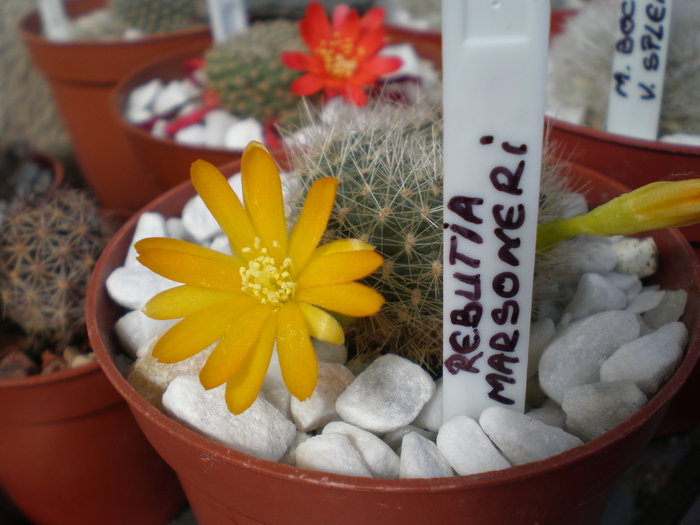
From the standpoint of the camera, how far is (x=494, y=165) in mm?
422

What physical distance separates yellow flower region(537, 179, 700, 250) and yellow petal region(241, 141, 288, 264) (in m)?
0.27

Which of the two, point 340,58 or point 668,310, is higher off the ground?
point 340,58

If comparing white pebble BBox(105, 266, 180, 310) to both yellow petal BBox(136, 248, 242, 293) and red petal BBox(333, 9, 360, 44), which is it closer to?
yellow petal BBox(136, 248, 242, 293)

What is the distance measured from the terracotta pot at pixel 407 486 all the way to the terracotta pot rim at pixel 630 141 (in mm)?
288

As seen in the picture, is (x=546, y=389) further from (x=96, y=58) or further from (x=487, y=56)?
(x=96, y=58)

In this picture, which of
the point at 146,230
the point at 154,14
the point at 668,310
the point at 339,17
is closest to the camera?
the point at 668,310

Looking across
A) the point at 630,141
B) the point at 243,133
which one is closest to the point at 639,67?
the point at 630,141

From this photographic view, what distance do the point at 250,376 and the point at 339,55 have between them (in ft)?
2.54

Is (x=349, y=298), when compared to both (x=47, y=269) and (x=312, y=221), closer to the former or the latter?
(x=312, y=221)

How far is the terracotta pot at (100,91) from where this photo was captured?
Result: 4.74ft

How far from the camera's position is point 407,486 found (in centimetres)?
43

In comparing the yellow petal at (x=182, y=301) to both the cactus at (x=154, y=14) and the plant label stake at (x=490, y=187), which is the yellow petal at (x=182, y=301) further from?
the cactus at (x=154, y=14)

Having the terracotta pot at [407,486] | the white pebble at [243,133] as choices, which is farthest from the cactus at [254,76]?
the terracotta pot at [407,486]

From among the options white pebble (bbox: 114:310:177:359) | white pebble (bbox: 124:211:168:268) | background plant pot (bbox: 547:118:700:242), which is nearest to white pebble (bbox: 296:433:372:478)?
white pebble (bbox: 114:310:177:359)
